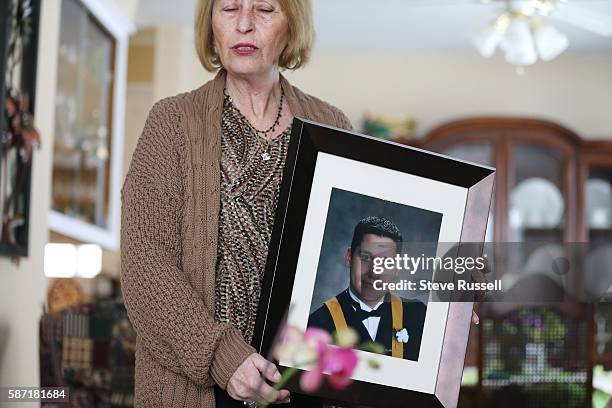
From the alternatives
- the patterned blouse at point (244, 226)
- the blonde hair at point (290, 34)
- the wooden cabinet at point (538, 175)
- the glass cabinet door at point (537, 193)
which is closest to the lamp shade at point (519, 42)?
the wooden cabinet at point (538, 175)

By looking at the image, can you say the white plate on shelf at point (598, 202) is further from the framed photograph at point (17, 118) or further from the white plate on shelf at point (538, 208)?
the framed photograph at point (17, 118)

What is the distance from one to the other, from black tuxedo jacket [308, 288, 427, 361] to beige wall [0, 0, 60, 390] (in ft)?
4.41

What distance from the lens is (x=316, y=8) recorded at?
15.9 ft

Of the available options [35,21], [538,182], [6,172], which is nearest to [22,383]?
[6,172]

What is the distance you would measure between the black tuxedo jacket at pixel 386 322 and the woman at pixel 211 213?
0.08 metres

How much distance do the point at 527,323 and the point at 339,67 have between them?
178 inches

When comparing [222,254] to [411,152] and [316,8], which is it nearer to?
[411,152]

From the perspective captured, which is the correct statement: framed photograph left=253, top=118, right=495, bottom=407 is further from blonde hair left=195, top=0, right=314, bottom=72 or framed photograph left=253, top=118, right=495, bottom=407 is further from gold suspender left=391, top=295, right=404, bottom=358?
blonde hair left=195, top=0, right=314, bottom=72

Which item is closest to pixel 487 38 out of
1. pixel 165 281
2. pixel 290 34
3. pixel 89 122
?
pixel 89 122

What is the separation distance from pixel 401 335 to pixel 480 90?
15.5 ft

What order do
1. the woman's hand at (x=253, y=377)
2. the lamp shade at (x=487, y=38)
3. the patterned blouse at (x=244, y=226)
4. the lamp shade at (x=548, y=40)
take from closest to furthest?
the woman's hand at (x=253, y=377), the patterned blouse at (x=244, y=226), the lamp shade at (x=548, y=40), the lamp shade at (x=487, y=38)

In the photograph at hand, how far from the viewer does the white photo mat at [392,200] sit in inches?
39.8

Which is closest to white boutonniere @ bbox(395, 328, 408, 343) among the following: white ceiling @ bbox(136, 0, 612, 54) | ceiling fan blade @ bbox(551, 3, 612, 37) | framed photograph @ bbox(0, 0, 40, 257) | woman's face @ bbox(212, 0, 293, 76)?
woman's face @ bbox(212, 0, 293, 76)

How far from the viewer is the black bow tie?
101 centimetres
